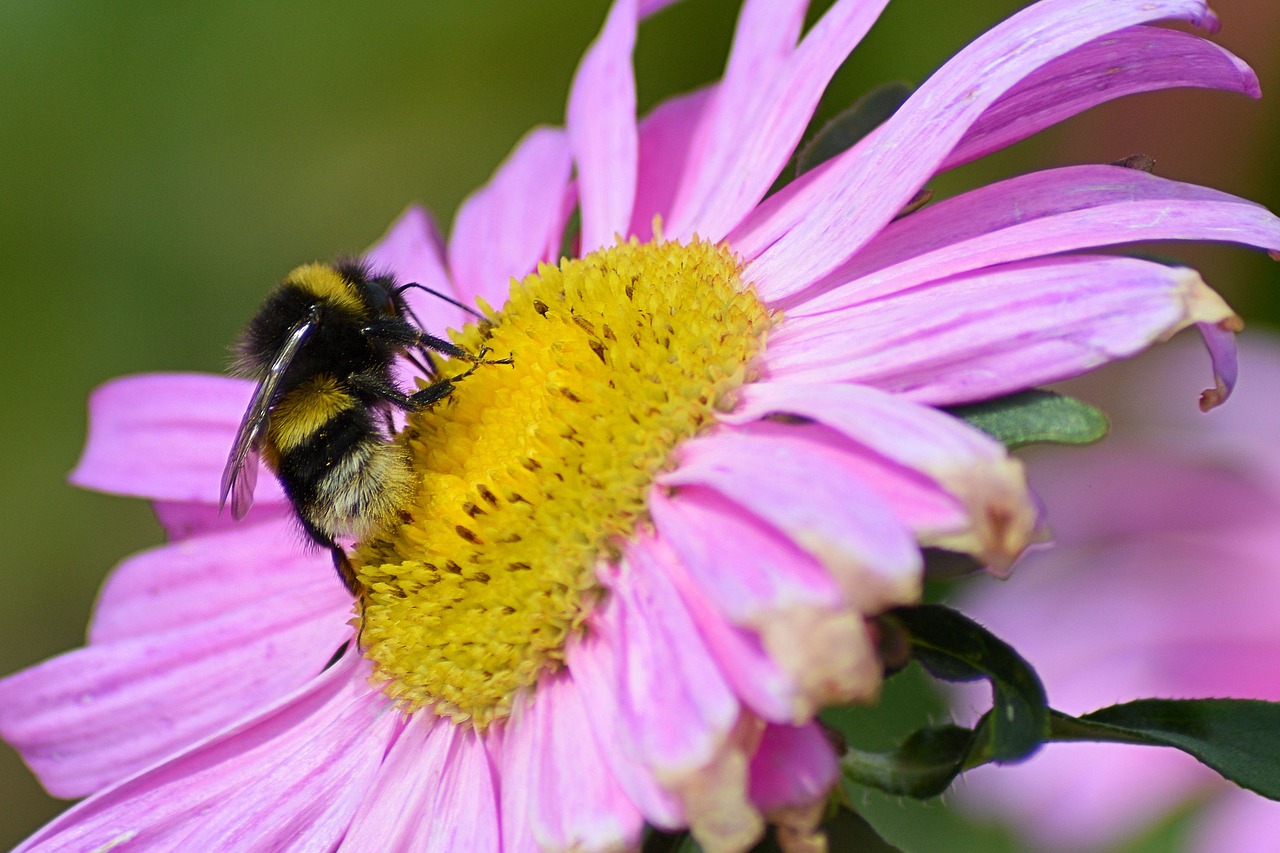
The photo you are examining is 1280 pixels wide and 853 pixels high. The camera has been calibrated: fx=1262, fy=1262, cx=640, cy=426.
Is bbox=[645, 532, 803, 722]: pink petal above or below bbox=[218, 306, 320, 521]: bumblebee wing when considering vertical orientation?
below

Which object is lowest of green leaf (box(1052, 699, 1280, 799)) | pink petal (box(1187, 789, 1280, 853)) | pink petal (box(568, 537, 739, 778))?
pink petal (box(1187, 789, 1280, 853))

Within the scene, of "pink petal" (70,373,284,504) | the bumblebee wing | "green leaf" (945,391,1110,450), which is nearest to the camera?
"green leaf" (945,391,1110,450)

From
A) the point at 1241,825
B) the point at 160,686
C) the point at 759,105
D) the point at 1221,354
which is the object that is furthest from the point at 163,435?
the point at 1241,825

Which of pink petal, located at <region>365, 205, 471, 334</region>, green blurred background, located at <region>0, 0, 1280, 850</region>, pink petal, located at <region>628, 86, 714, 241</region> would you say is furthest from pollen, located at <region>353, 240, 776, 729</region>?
green blurred background, located at <region>0, 0, 1280, 850</region>

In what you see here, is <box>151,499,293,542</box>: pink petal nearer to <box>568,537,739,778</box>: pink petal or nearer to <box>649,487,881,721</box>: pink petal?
<box>568,537,739,778</box>: pink petal

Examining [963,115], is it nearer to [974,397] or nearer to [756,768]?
[974,397]

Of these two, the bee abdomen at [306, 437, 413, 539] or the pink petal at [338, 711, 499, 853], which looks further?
the bee abdomen at [306, 437, 413, 539]

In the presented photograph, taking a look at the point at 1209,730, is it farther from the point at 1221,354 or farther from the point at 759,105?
the point at 759,105

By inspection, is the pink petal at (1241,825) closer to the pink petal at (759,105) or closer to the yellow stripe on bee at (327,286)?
the pink petal at (759,105)

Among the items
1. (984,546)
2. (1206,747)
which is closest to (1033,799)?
(1206,747)
